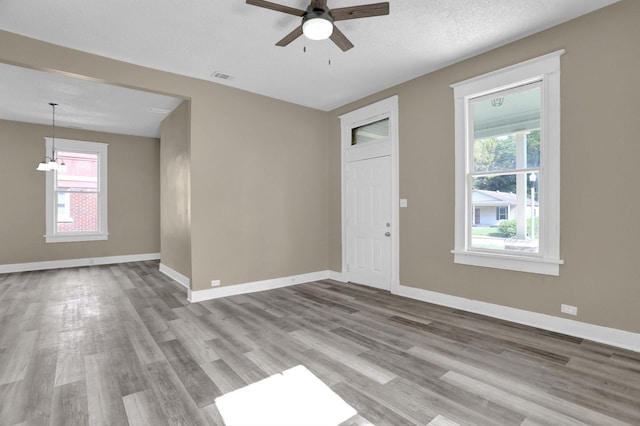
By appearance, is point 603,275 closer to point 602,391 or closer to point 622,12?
point 602,391

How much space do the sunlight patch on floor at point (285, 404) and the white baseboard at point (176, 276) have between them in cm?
314

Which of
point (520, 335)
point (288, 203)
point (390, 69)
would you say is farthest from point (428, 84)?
point (520, 335)

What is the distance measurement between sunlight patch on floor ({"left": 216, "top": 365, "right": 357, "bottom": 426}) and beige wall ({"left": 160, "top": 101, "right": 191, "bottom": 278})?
2.93m

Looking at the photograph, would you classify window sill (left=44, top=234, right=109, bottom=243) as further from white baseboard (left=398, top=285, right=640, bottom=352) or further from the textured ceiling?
white baseboard (left=398, top=285, right=640, bottom=352)

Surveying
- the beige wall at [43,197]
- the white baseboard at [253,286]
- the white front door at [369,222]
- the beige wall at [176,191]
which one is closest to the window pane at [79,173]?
the beige wall at [43,197]

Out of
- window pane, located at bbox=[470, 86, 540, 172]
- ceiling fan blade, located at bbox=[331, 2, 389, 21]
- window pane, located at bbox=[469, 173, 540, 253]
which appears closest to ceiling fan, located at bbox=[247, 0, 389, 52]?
ceiling fan blade, located at bbox=[331, 2, 389, 21]

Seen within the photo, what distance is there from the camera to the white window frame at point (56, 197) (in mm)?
6926

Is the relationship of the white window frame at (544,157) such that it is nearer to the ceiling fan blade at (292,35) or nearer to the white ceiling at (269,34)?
the white ceiling at (269,34)

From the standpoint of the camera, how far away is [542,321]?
10.9 ft

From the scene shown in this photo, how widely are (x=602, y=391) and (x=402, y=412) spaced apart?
1468 mm

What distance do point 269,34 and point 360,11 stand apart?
1.25 metres

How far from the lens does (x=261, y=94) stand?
5199 mm

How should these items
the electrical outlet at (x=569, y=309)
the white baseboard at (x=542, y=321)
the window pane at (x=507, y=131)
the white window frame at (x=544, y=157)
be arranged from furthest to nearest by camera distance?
the window pane at (x=507, y=131) → the white window frame at (x=544, y=157) → the electrical outlet at (x=569, y=309) → the white baseboard at (x=542, y=321)

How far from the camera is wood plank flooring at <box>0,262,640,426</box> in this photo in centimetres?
202
